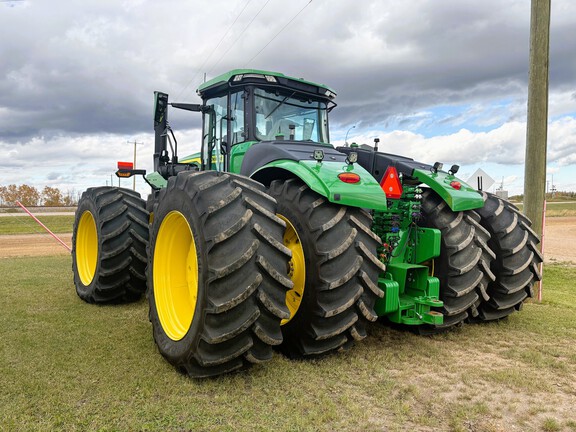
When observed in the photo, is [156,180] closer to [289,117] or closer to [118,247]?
[118,247]

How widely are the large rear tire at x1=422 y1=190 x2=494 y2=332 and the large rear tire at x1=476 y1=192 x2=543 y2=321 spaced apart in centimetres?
40

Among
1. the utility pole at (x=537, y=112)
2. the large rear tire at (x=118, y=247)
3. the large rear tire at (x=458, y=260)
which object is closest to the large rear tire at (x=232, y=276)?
the large rear tire at (x=458, y=260)

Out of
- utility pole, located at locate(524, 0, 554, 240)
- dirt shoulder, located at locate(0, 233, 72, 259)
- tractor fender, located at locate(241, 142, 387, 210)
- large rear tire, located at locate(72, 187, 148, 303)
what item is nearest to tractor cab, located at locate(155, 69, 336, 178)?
tractor fender, located at locate(241, 142, 387, 210)

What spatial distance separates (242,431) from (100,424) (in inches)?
32.9

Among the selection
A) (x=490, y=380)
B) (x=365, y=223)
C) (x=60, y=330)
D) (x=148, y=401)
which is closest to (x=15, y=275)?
(x=60, y=330)

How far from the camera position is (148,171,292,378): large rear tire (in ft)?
10.1

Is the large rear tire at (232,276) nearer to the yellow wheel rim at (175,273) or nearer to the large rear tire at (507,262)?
the yellow wheel rim at (175,273)

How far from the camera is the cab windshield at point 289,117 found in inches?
202

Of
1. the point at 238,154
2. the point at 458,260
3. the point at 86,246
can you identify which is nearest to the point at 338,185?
the point at 458,260

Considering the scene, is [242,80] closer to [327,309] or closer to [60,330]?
[327,309]

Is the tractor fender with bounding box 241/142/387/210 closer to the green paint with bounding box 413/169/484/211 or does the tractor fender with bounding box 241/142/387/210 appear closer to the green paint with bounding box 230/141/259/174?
the green paint with bounding box 230/141/259/174

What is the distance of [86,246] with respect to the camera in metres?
6.75

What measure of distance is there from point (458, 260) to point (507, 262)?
35.5 inches

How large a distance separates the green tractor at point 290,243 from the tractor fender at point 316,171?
0.05 ft
